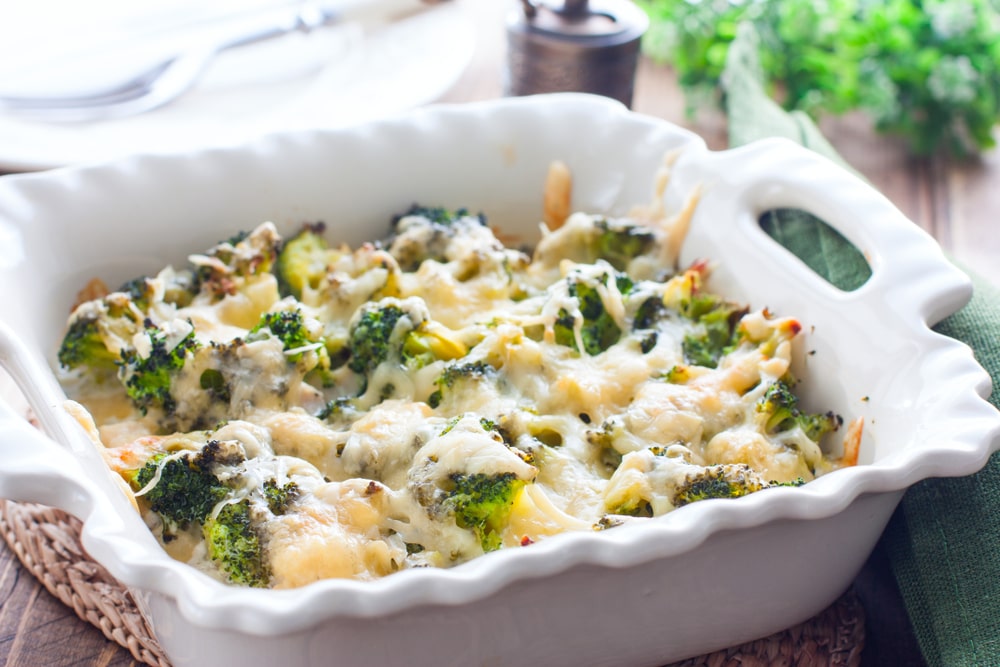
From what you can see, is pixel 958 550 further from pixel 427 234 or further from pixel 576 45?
pixel 576 45

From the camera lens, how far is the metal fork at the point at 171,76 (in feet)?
10.6

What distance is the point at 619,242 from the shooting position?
8.09 feet

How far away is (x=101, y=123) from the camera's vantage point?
3.25 m

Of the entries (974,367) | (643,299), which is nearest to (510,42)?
(643,299)

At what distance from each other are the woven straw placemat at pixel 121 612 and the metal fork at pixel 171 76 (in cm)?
154

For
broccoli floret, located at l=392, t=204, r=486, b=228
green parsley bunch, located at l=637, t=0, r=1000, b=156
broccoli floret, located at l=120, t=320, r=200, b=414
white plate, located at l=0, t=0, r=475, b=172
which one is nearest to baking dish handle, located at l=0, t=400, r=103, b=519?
broccoli floret, located at l=120, t=320, r=200, b=414

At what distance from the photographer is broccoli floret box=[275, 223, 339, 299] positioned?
2.33 meters

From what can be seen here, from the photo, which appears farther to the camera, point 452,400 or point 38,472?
point 452,400

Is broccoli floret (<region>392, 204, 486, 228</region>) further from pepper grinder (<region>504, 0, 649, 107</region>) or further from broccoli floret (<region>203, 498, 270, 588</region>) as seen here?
broccoli floret (<region>203, 498, 270, 588</region>)

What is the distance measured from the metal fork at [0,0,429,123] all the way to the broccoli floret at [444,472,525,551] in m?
2.14

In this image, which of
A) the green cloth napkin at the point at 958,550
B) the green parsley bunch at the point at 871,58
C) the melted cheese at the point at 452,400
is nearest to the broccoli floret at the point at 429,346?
the melted cheese at the point at 452,400

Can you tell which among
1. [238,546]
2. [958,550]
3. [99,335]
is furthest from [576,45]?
[238,546]

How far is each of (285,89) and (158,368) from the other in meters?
1.76

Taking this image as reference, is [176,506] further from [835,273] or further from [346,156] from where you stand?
[835,273]
